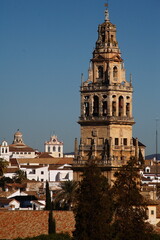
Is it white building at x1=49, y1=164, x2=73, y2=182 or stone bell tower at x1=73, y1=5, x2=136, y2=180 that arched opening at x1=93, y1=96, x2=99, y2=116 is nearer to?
stone bell tower at x1=73, y1=5, x2=136, y2=180

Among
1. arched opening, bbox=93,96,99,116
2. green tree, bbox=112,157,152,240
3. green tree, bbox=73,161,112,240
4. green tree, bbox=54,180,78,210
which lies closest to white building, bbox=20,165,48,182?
green tree, bbox=54,180,78,210

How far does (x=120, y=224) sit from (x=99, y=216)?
3.35 feet

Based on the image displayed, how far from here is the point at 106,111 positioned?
75.3m

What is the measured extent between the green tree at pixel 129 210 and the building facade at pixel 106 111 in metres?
27.3

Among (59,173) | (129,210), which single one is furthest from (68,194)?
(59,173)

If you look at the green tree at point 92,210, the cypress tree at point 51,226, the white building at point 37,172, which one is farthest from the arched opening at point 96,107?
the white building at point 37,172

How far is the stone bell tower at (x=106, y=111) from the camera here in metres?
74.9

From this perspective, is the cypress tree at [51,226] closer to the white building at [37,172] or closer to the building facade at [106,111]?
the building facade at [106,111]

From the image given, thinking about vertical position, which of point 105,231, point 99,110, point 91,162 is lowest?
point 105,231

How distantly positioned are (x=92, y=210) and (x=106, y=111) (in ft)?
95.4

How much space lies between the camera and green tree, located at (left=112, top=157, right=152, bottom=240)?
4584 cm

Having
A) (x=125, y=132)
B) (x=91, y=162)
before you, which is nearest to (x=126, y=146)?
(x=125, y=132)

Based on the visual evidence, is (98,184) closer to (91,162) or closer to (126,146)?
(91,162)

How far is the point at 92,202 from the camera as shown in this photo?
153ft
